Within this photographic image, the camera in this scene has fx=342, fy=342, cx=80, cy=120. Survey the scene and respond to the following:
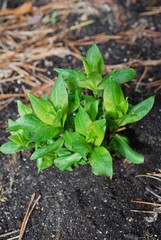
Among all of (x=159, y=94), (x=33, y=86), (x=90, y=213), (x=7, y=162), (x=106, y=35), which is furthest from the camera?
(x=106, y=35)

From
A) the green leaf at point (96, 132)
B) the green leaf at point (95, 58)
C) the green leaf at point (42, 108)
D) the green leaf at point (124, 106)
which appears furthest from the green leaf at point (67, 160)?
the green leaf at point (95, 58)

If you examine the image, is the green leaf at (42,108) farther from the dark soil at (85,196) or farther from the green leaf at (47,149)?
the dark soil at (85,196)

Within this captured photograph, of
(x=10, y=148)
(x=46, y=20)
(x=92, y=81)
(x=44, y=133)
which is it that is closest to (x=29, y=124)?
(x=44, y=133)

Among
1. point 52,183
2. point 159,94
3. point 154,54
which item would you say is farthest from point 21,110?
point 154,54

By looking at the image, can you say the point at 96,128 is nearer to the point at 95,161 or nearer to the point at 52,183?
the point at 95,161

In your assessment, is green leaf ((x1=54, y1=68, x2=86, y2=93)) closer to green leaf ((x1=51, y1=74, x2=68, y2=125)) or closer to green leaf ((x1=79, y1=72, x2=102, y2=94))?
green leaf ((x1=79, y1=72, x2=102, y2=94))
